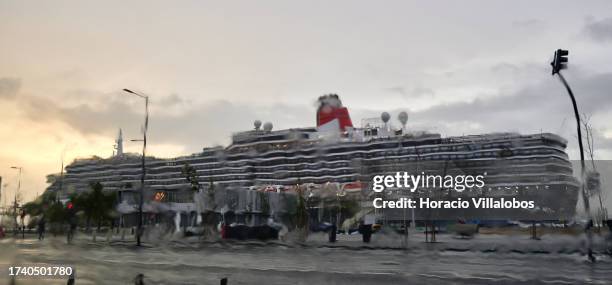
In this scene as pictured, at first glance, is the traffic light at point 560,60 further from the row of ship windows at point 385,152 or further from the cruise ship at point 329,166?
the row of ship windows at point 385,152

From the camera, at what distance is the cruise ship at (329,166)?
180 ft

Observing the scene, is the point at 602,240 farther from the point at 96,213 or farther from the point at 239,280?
the point at 96,213

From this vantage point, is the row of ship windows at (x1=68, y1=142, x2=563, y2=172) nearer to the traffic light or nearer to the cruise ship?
the cruise ship

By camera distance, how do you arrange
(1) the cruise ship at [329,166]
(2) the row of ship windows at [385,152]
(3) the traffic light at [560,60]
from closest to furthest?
(3) the traffic light at [560,60] → (1) the cruise ship at [329,166] → (2) the row of ship windows at [385,152]

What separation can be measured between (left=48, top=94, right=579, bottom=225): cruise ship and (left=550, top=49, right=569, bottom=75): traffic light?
101 ft

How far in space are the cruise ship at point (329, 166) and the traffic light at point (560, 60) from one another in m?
30.8

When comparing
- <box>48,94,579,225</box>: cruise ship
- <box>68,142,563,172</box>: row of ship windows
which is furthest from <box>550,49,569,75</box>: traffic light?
<box>68,142,563,172</box>: row of ship windows

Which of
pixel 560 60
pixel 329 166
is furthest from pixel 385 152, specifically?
pixel 560 60

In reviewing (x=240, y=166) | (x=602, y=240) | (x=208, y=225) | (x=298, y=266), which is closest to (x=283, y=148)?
(x=240, y=166)

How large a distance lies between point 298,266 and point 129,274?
5.96 m

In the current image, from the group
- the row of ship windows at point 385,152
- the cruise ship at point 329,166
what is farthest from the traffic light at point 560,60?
the row of ship windows at point 385,152

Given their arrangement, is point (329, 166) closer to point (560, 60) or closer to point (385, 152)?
point (385, 152)

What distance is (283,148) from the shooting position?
117750 mm

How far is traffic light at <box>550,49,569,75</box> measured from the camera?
68.3 ft
